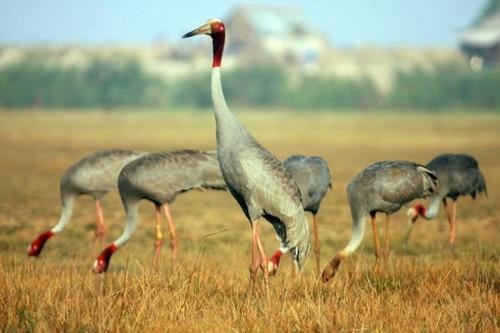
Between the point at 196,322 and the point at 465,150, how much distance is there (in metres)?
23.3

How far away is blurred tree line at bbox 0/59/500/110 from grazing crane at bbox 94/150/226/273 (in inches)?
1656

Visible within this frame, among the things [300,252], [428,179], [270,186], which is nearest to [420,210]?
[428,179]

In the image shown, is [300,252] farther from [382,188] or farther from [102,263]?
[102,263]

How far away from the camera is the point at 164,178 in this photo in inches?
396

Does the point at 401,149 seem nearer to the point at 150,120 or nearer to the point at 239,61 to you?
the point at 150,120

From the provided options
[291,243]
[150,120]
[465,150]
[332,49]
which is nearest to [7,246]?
[291,243]

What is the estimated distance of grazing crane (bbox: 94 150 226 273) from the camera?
9.90m

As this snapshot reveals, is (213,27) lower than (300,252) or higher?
higher

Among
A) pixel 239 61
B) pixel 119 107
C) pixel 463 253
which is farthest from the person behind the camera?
pixel 239 61

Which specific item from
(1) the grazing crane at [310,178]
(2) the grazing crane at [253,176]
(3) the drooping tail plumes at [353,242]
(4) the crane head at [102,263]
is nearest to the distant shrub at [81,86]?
(1) the grazing crane at [310,178]

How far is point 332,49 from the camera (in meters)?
81.4

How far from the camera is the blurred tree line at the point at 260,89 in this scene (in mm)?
52281

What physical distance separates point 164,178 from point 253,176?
2.84 m

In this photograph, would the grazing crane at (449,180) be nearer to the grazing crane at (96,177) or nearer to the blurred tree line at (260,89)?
the grazing crane at (96,177)
